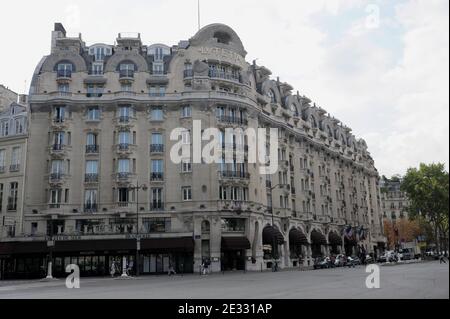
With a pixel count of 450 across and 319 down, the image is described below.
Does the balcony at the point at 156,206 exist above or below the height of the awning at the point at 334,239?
above

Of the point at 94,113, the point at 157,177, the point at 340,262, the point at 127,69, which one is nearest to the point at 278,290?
the point at 157,177

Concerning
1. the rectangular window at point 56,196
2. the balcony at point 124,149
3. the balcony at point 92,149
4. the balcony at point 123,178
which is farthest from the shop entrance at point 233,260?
the rectangular window at point 56,196

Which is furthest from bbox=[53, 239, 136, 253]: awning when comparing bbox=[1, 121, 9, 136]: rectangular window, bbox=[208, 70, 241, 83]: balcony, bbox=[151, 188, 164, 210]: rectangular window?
bbox=[208, 70, 241, 83]: balcony

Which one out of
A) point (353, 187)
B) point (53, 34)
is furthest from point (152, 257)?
point (353, 187)

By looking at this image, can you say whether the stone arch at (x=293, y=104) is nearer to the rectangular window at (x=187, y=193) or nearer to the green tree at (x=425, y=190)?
the green tree at (x=425, y=190)

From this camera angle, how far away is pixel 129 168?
50.3 meters

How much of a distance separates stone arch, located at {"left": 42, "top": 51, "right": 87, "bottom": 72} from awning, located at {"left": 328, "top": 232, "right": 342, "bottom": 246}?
4373 centimetres

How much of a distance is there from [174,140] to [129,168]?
231 inches

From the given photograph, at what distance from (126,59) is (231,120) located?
14159 millimetres

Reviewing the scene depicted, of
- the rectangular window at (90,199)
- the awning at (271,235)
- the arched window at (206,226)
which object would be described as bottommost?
the awning at (271,235)

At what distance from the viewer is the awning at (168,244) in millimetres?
46625

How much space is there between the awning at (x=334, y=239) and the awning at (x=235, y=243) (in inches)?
1028

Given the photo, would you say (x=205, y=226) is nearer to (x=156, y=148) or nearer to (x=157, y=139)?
(x=156, y=148)
